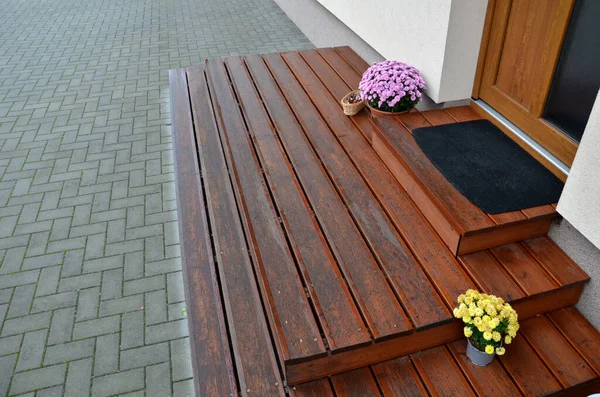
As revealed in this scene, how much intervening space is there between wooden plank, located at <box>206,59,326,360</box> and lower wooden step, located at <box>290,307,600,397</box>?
8.3 inches

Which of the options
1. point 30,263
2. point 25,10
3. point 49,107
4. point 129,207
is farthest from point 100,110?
point 25,10

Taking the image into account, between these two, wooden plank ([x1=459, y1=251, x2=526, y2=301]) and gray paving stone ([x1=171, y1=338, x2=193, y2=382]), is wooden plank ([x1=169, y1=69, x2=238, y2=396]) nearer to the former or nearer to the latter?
gray paving stone ([x1=171, y1=338, x2=193, y2=382])

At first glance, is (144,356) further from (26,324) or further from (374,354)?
(374,354)

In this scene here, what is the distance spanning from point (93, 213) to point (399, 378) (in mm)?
2546

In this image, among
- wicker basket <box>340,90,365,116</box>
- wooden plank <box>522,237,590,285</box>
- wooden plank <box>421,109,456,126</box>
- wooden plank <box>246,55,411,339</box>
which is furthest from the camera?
wicker basket <box>340,90,365,116</box>

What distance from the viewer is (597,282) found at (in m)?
2.20

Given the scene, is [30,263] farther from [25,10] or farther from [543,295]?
[25,10]

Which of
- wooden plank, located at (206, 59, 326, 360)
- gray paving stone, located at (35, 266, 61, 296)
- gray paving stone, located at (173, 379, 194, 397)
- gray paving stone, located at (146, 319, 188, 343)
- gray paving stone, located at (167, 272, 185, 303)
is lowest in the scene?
gray paving stone, located at (167, 272, 185, 303)

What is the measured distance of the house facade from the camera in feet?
7.18

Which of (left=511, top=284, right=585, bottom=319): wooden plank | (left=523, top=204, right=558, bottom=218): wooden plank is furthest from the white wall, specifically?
(left=511, top=284, right=585, bottom=319): wooden plank

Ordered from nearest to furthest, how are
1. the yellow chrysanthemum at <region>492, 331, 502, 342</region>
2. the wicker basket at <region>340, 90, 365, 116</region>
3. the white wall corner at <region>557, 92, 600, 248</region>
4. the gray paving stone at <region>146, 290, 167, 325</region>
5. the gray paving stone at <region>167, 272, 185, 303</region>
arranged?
1. the yellow chrysanthemum at <region>492, 331, 502, 342</region>
2. the white wall corner at <region>557, 92, 600, 248</region>
3. the gray paving stone at <region>146, 290, 167, 325</region>
4. the gray paving stone at <region>167, 272, 185, 303</region>
5. the wicker basket at <region>340, 90, 365, 116</region>

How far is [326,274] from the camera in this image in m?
2.37

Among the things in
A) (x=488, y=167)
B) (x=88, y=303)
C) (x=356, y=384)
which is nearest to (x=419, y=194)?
(x=488, y=167)

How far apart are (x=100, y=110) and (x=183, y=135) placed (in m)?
1.68
